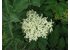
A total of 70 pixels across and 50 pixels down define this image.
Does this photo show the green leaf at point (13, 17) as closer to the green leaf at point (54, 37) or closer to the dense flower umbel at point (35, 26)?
the dense flower umbel at point (35, 26)

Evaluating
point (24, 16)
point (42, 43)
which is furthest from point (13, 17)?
point (42, 43)

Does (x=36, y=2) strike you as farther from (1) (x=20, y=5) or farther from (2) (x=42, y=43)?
(2) (x=42, y=43)

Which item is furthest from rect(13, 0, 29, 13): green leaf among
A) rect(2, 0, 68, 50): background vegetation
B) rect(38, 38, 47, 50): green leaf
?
rect(38, 38, 47, 50): green leaf

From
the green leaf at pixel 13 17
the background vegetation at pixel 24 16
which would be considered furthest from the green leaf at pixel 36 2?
the green leaf at pixel 13 17

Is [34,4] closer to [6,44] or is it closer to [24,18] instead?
[24,18]

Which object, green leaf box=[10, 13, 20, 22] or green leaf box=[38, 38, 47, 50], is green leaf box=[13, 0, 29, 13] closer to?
green leaf box=[10, 13, 20, 22]

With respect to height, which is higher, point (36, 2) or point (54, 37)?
point (36, 2)
